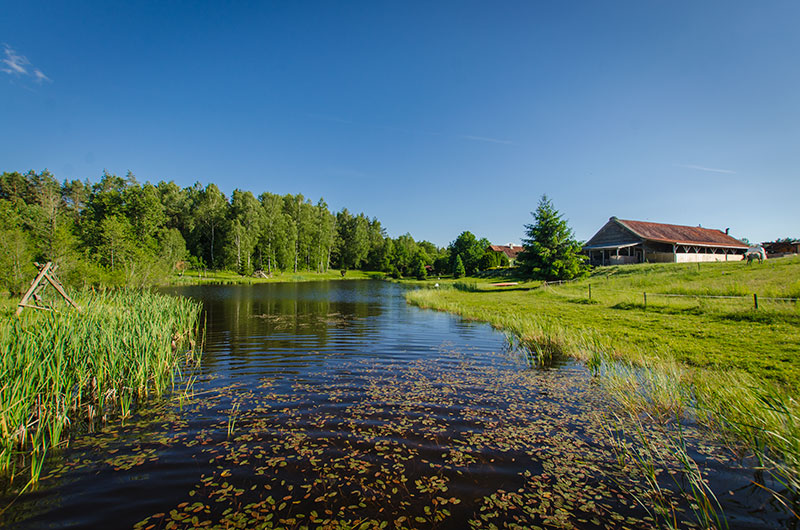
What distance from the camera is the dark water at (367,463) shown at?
4.30 m

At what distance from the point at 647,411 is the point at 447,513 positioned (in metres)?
5.52

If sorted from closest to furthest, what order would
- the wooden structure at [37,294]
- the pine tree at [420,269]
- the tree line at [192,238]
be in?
the wooden structure at [37,294]
the tree line at [192,238]
the pine tree at [420,269]

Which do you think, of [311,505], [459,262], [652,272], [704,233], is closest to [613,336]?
[311,505]

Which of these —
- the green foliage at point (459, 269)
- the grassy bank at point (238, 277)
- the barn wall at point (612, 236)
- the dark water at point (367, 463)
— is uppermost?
the barn wall at point (612, 236)

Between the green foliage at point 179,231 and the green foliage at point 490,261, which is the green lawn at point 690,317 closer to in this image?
the green foliage at point 179,231

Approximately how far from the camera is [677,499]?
4602 millimetres

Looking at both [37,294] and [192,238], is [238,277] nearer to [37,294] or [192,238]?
[192,238]

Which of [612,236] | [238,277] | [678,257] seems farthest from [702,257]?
[238,277]

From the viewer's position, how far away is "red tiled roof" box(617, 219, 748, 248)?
142 ft

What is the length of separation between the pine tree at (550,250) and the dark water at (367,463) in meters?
27.3

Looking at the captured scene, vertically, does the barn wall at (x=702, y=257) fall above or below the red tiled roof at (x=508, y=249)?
below

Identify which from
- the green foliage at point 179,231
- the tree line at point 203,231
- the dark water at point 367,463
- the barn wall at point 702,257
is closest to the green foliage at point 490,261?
the tree line at point 203,231

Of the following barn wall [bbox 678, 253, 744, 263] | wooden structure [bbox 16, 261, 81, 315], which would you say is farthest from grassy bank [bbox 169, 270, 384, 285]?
barn wall [bbox 678, 253, 744, 263]

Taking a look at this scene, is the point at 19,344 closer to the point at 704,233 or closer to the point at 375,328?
the point at 375,328
